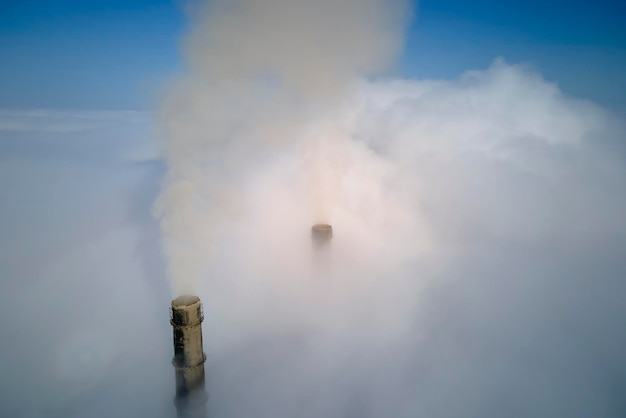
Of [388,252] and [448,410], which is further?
[388,252]

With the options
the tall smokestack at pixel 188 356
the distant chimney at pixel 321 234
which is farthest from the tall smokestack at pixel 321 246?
the tall smokestack at pixel 188 356

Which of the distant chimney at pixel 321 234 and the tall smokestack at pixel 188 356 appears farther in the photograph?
the distant chimney at pixel 321 234

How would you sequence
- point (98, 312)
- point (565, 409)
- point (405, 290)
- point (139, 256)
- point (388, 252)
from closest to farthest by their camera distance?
1. point (565, 409)
2. point (405, 290)
3. point (388, 252)
4. point (98, 312)
5. point (139, 256)

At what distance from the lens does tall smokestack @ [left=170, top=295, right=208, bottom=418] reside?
1455 centimetres

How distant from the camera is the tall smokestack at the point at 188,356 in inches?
573

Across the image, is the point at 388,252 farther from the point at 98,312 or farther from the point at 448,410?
the point at 98,312

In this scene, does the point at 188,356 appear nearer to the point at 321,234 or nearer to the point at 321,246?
the point at 321,234

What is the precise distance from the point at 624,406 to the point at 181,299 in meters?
35.3

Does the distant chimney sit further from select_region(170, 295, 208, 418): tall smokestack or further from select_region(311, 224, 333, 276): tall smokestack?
select_region(170, 295, 208, 418): tall smokestack

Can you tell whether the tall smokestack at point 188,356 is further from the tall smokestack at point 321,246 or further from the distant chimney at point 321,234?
the tall smokestack at point 321,246

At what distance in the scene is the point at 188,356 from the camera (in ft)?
49.0

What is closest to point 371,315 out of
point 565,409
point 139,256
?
point 565,409

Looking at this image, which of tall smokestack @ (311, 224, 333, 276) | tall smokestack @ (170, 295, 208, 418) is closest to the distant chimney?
tall smokestack @ (311, 224, 333, 276)

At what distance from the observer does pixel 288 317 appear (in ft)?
107
